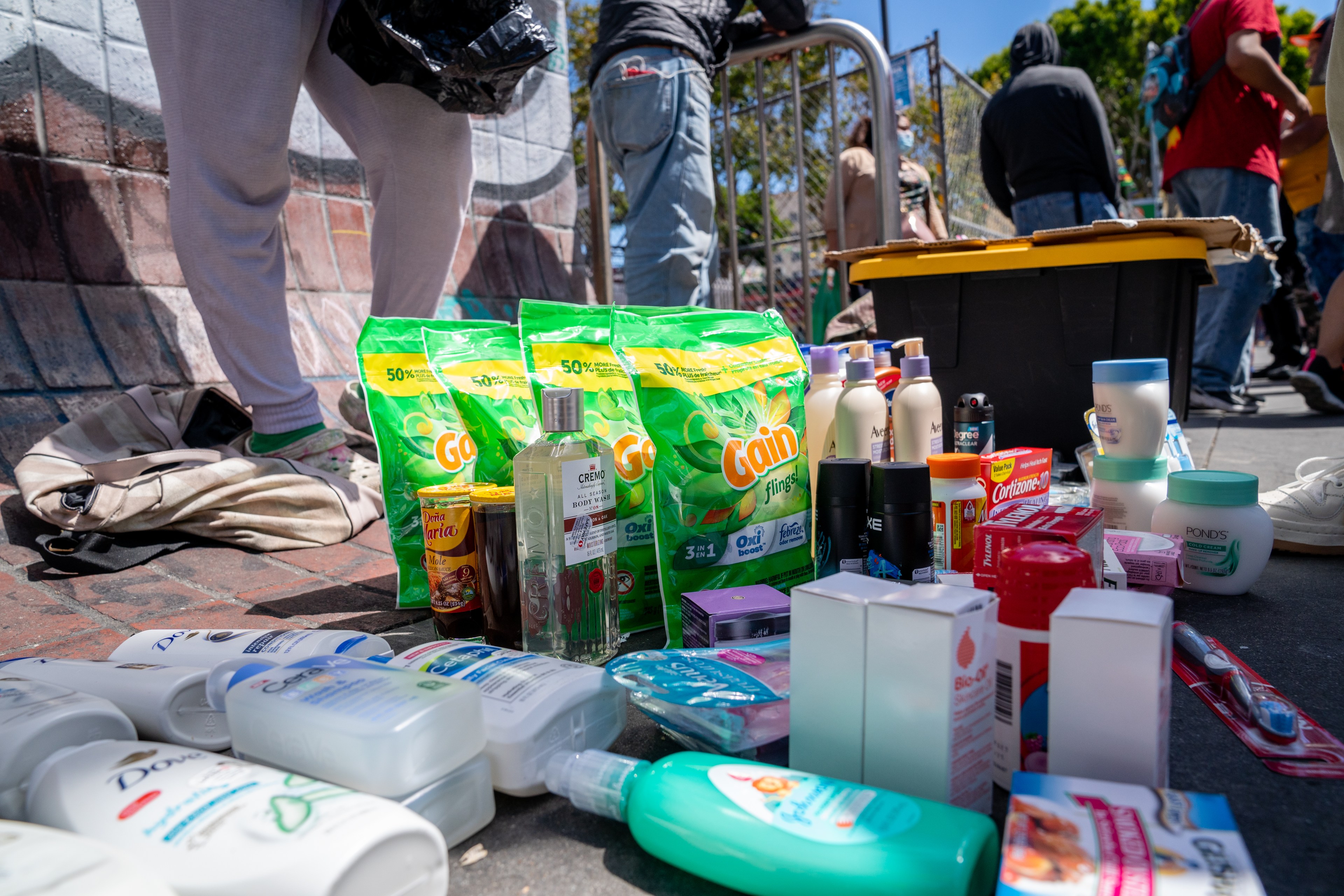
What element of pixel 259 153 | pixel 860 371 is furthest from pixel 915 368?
pixel 259 153

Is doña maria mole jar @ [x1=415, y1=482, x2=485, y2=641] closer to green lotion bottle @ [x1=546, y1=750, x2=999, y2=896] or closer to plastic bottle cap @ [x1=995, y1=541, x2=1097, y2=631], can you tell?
green lotion bottle @ [x1=546, y1=750, x2=999, y2=896]

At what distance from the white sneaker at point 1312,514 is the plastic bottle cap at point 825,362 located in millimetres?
844

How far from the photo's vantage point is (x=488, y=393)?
1.50 metres

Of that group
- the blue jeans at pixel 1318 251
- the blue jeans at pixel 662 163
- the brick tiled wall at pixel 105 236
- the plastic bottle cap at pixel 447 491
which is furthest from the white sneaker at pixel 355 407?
the blue jeans at pixel 1318 251

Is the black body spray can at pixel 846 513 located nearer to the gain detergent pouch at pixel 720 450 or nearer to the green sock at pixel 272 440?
the gain detergent pouch at pixel 720 450

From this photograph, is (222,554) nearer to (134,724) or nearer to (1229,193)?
(134,724)

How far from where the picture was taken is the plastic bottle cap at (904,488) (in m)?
1.21

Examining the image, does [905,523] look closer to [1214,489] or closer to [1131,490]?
[1214,489]

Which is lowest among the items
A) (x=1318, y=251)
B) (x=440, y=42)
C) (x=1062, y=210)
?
(x=1318, y=251)

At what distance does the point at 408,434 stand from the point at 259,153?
90cm

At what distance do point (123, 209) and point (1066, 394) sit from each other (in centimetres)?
284

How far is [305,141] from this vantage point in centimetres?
301

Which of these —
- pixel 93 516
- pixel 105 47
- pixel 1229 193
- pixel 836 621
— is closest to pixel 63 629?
pixel 93 516

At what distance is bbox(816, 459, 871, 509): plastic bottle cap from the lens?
1297 millimetres
